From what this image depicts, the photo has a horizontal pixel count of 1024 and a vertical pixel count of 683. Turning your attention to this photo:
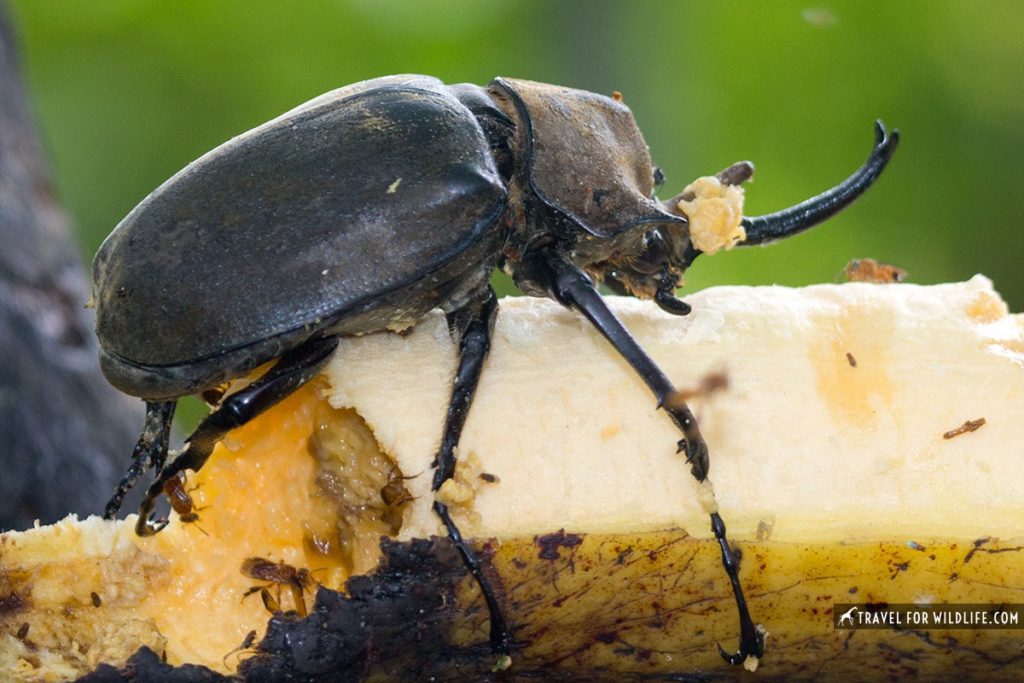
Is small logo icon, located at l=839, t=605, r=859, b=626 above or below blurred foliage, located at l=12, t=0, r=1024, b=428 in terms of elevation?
above

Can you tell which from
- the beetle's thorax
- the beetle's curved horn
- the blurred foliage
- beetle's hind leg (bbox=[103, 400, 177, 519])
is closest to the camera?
beetle's hind leg (bbox=[103, 400, 177, 519])

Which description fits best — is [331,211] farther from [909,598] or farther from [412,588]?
[909,598]

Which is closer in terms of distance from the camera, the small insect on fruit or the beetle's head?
the small insect on fruit

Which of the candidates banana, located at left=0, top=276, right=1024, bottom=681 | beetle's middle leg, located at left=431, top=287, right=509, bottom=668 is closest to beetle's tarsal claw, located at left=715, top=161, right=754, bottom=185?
banana, located at left=0, top=276, right=1024, bottom=681

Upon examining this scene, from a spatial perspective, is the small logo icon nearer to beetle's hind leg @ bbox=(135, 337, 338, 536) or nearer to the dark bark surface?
beetle's hind leg @ bbox=(135, 337, 338, 536)

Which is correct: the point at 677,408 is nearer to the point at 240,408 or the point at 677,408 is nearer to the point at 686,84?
the point at 240,408

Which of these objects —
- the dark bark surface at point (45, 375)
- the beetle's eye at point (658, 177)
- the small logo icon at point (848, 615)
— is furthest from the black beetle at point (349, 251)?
the dark bark surface at point (45, 375)
